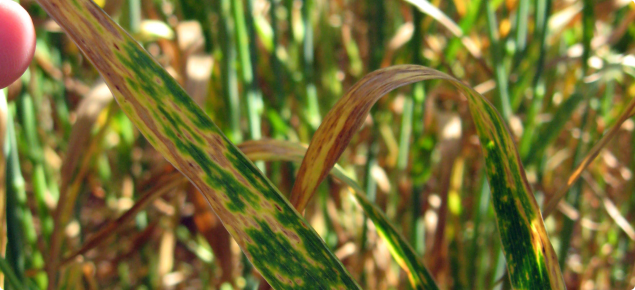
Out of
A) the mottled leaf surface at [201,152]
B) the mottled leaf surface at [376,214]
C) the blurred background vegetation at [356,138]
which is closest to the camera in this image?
the mottled leaf surface at [201,152]

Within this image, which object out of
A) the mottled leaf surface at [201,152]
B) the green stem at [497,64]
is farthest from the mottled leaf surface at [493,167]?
the green stem at [497,64]

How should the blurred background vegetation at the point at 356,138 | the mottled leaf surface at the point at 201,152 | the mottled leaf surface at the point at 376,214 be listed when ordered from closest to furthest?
the mottled leaf surface at the point at 201,152 < the mottled leaf surface at the point at 376,214 < the blurred background vegetation at the point at 356,138

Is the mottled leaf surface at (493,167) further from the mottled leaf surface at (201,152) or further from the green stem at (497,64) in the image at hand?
the green stem at (497,64)

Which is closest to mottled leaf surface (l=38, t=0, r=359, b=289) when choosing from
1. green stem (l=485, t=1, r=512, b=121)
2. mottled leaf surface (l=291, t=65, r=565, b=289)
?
mottled leaf surface (l=291, t=65, r=565, b=289)

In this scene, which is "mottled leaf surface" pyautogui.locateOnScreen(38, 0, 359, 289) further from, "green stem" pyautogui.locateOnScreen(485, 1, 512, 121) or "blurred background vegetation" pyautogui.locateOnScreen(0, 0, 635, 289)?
"green stem" pyautogui.locateOnScreen(485, 1, 512, 121)

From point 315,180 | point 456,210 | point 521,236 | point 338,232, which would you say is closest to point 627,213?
point 456,210

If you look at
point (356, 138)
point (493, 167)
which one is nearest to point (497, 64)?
point (493, 167)
